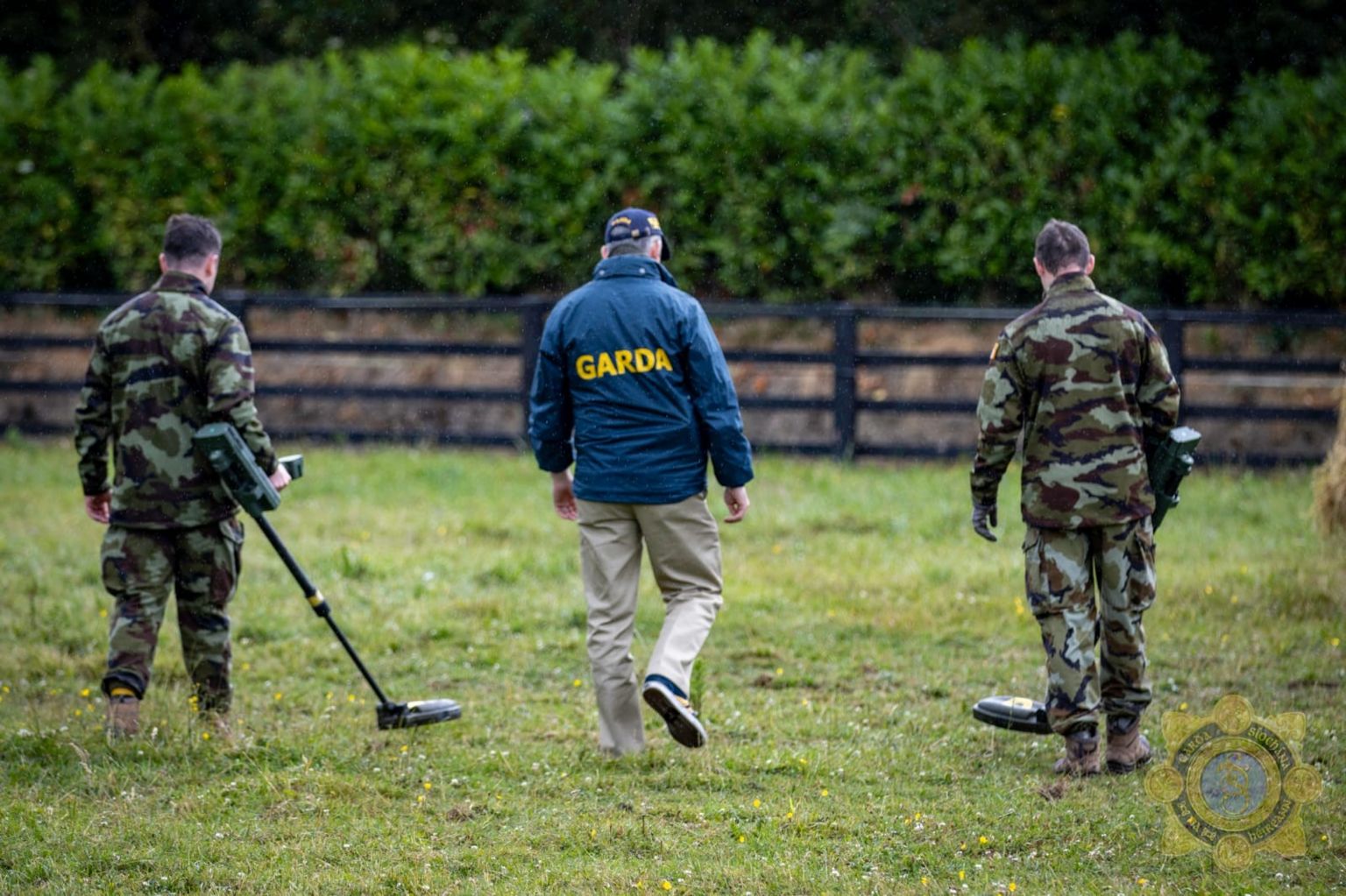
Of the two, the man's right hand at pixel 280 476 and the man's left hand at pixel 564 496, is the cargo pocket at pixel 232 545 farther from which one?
the man's left hand at pixel 564 496

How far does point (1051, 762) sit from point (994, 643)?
1720mm

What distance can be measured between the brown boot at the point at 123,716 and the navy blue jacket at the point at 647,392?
1.86 metres

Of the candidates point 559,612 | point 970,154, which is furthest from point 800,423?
point 559,612

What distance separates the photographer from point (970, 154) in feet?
40.0

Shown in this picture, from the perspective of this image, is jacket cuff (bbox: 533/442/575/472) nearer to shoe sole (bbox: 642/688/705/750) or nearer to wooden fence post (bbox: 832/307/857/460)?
shoe sole (bbox: 642/688/705/750)

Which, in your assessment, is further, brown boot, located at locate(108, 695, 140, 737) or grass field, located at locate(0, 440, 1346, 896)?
brown boot, located at locate(108, 695, 140, 737)

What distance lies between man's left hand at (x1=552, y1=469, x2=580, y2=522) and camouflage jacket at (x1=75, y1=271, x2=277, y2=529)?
3.56ft

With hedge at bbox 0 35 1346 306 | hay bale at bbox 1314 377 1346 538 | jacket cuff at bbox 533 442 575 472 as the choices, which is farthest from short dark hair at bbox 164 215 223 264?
hedge at bbox 0 35 1346 306

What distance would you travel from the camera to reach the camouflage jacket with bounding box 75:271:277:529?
552 cm

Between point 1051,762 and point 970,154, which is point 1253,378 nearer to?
point 970,154

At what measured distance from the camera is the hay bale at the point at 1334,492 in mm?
8195

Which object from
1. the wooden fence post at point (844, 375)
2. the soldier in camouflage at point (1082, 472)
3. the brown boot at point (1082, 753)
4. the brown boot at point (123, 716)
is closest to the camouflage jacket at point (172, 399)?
the brown boot at point (123, 716)

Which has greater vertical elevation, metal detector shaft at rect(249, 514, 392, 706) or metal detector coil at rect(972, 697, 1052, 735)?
metal detector shaft at rect(249, 514, 392, 706)

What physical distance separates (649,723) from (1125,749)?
1.86 m
